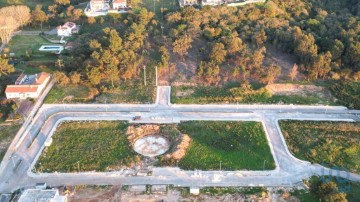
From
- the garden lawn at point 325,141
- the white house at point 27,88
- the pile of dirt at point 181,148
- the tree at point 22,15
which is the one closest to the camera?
the garden lawn at point 325,141

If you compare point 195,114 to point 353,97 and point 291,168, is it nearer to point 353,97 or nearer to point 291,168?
point 291,168

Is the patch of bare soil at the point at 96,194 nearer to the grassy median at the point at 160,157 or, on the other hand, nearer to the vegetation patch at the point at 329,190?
the grassy median at the point at 160,157

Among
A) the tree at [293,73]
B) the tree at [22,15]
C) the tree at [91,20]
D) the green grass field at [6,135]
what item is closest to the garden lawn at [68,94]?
the green grass field at [6,135]

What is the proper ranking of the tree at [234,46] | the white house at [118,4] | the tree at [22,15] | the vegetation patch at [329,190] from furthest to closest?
1. the white house at [118,4]
2. the tree at [22,15]
3. the tree at [234,46]
4. the vegetation patch at [329,190]

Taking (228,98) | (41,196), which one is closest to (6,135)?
(41,196)

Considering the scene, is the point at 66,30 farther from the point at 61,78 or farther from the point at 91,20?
the point at 61,78

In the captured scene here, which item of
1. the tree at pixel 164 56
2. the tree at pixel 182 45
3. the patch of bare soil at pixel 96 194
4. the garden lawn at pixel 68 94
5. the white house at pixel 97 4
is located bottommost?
the patch of bare soil at pixel 96 194

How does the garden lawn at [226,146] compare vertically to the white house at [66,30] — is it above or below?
below

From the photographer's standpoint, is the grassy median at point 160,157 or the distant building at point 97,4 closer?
the grassy median at point 160,157
